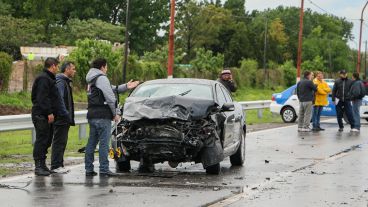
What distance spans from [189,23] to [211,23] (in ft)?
12.4

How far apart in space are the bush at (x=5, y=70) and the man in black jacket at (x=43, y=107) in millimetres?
23227

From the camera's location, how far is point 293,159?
15.0 meters

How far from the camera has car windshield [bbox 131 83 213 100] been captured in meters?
12.8

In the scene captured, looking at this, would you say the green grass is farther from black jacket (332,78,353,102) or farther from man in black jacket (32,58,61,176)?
man in black jacket (32,58,61,176)

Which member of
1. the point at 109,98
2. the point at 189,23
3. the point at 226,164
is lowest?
the point at 226,164

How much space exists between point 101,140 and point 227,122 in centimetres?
213

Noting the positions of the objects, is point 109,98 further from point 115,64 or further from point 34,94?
point 115,64

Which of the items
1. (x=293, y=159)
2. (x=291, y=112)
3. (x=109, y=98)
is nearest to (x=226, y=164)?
(x=293, y=159)

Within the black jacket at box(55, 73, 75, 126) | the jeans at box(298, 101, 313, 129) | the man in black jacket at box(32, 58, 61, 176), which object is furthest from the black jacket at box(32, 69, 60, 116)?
the jeans at box(298, 101, 313, 129)

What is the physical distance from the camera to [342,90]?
24.0 meters

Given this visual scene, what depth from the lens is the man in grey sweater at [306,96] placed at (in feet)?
75.7

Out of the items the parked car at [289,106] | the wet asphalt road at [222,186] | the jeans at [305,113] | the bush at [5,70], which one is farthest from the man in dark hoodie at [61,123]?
the bush at [5,70]

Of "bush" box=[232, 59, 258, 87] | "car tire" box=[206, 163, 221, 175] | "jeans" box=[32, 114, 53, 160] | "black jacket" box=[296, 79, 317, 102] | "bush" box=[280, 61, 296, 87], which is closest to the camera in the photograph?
"jeans" box=[32, 114, 53, 160]

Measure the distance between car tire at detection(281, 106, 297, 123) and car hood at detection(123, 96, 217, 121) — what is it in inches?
655
